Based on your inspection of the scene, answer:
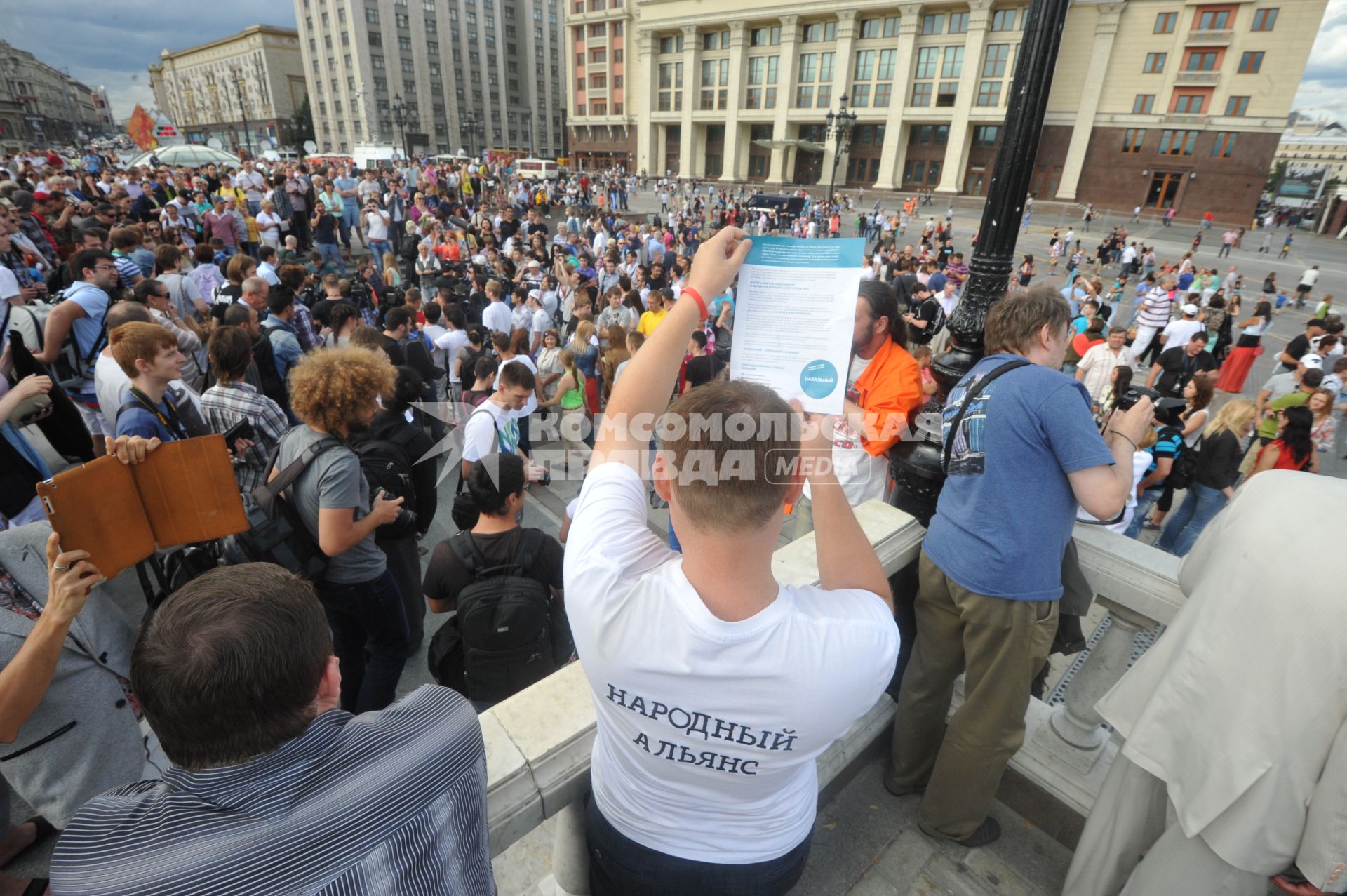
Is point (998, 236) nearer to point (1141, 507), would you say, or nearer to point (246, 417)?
point (246, 417)

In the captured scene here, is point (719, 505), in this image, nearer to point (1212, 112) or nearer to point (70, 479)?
point (70, 479)

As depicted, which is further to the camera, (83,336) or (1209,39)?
(1209,39)

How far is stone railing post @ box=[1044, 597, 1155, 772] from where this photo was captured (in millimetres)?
2332

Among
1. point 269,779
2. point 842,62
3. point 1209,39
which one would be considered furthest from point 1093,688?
point 842,62

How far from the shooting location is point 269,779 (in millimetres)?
998

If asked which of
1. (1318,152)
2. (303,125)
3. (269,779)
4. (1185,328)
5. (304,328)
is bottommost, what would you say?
(1185,328)

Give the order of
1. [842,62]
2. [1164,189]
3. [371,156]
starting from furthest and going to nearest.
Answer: [842,62] → [1164,189] → [371,156]

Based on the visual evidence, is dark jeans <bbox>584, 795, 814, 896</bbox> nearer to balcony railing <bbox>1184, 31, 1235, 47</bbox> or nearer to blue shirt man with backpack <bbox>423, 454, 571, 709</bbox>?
blue shirt man with backpack <bbox>423, 454, 571, 709</bbox>

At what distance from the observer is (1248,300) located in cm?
2133

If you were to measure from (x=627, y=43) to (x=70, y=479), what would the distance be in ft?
238

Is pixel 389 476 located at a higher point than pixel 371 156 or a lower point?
lower

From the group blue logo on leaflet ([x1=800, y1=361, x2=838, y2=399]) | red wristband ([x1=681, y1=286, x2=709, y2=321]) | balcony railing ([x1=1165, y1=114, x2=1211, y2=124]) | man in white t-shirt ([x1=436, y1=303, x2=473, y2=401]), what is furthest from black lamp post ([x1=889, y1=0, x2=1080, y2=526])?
balcony railing ([x1=1165, y1=114, x2=1211, y2=124])

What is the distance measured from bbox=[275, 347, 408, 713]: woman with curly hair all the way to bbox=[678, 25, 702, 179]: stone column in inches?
2388

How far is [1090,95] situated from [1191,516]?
166 feet
